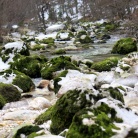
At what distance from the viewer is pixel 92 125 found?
13.0ft

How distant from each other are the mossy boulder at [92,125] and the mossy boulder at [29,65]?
11.4m

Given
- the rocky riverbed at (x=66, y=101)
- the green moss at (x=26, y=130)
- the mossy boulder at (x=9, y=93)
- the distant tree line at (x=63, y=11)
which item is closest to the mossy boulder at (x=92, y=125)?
the rocky riverbed at (x=66, y=101)

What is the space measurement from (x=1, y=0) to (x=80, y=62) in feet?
97.0

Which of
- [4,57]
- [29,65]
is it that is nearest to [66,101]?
[29,65]

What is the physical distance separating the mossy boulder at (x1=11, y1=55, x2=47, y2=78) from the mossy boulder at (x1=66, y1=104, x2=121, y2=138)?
11446mm

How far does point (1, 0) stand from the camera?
43.7 meters

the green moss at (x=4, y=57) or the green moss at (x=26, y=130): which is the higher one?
the green moss at (x=26, y=130)

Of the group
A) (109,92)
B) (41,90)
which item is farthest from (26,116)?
(41,90)

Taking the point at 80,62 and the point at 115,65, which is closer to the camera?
the point at 115,65

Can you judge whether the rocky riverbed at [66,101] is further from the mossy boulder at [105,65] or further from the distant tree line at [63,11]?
the distant tree line at [63,11]

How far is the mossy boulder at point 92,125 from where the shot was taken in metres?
3.88

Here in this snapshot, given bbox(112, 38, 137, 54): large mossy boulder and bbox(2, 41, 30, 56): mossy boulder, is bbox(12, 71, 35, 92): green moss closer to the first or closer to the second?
bbox(2, 41, 30, 56): mossy boulder

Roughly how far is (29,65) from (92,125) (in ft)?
40.5

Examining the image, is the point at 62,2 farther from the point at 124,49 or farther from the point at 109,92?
the point at 109,92
